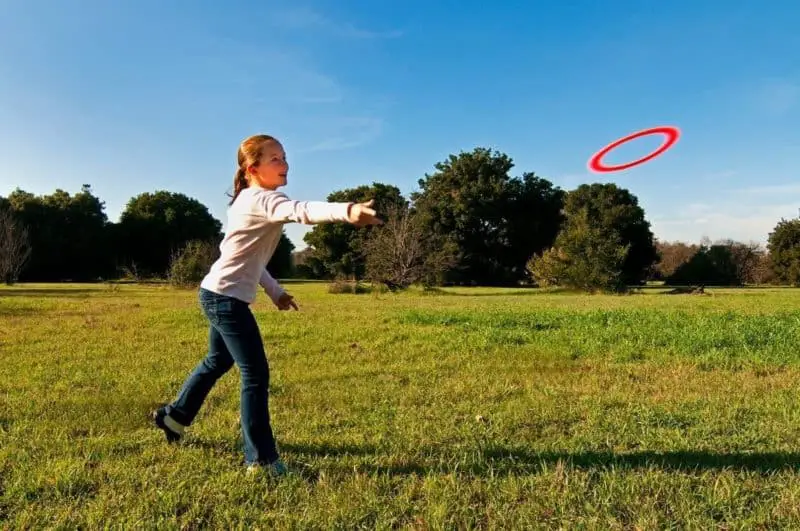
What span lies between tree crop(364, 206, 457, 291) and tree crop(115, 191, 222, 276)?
1124 inches

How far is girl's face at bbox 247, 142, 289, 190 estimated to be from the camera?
3.80 metres

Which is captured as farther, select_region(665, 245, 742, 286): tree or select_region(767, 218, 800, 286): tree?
select_region(665, 245, 742, 286): tree

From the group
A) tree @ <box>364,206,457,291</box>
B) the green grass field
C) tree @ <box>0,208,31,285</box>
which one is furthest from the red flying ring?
tree @ <box>0,208,31,285</box>

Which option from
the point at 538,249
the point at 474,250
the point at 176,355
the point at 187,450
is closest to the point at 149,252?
the point at 474,250

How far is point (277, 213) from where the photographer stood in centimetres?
342

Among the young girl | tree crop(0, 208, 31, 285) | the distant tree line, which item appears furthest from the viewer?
the distant tree line

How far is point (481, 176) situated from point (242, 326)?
54.4 metres

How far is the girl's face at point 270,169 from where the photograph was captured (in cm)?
380

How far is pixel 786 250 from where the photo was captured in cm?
5581

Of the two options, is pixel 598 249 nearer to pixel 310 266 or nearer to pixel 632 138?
pixel 632 138

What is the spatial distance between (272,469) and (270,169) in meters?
1.82

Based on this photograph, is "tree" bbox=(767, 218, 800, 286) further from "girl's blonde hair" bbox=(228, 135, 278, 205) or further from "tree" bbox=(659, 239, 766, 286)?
"girl's blonde hair" bbox=(228, 135, 278, 205)

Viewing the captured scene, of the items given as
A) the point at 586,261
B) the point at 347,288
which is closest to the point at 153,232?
the point at 347,288

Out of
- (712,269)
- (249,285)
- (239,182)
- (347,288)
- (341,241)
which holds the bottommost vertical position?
(347,288)
